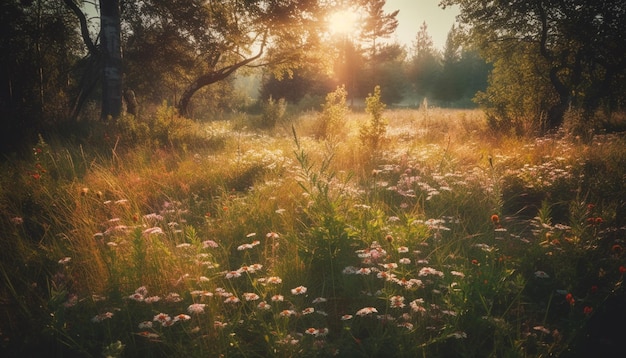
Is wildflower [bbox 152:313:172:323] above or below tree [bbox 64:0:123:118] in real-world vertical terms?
below

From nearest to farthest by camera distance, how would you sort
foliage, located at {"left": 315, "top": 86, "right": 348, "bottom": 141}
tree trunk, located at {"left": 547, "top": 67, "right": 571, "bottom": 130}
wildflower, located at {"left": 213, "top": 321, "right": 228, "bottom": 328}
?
wildflower, located at {"left": 213, "top": 321, "right": 228, "bottom": 328}
foliage, located at {"left": 315, "top": 86, "right": 348, "bottom": 141}
tree trunk, located at {"left": 547, "top": 67, "right": 571, "bottom": 130}

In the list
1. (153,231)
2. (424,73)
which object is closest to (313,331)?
(153,231)

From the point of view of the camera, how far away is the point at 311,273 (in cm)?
298

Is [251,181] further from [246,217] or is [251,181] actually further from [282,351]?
[282,351]

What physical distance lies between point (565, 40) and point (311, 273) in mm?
14714

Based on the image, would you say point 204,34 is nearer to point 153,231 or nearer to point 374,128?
point 374,128

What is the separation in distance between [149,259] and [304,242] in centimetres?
153

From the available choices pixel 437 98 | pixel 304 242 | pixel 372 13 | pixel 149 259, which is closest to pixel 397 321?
pixel 304 242

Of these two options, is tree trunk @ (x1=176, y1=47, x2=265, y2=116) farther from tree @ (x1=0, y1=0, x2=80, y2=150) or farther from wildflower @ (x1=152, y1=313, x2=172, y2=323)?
wildflower @ (x1=152, y1=313, x2=172, y2=323)

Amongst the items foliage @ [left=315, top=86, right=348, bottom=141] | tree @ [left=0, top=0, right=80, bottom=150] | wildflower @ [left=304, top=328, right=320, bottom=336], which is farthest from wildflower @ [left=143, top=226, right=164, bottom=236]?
foliage @ [left=315, top=86, right=348, bottom=141]

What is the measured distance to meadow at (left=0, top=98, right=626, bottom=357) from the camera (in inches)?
84.3

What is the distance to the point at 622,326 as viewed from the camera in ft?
7.10

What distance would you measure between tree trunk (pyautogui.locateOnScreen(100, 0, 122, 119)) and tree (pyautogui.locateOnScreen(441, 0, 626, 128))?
43.9 ft

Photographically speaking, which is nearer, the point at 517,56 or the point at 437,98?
the point at 517,56
